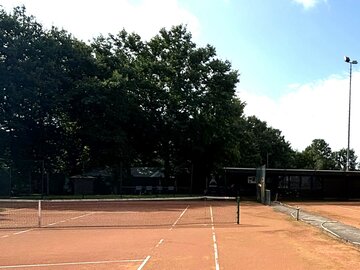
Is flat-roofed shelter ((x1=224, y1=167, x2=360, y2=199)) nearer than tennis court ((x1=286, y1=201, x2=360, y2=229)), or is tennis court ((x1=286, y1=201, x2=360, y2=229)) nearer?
tennis court ((x1=286, y1=201, x2=360, y2=229))

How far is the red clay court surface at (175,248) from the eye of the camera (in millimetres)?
11906

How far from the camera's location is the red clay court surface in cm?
1191

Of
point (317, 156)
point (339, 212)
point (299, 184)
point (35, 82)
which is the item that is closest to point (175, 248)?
point (339, 212)

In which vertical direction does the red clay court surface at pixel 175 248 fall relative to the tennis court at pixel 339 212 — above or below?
above

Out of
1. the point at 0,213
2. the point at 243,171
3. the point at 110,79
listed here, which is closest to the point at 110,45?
the point at 110,79

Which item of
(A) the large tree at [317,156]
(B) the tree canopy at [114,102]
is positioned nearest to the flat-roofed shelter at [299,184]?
(B) the tree canopy at [114,102]

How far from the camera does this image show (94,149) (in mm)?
47094

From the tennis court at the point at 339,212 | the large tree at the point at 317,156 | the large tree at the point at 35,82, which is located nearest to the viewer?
the tennis court at the point at 339,212

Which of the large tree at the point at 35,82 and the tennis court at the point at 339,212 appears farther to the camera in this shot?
the large tree at the point at 35,82

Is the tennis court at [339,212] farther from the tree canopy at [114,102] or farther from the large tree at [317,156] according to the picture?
the large tree at [317,156]

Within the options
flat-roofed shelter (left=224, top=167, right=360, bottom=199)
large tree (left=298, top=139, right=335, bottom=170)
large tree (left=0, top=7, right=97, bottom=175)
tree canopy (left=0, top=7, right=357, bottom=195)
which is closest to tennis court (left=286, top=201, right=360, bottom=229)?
flat-roofed shelter (left=224, top=167, right=360, bottom=199)

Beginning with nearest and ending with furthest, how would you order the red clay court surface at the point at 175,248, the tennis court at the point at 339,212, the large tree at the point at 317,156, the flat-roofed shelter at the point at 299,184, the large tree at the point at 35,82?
1. the red clay court surface at the point at 175,248
2. the tennis court at the point at 339,212
3. the large tree at the point at 35,82
4. the flat-roofed shelter at the point at 299,184
5. the large tree at the point at 317,156

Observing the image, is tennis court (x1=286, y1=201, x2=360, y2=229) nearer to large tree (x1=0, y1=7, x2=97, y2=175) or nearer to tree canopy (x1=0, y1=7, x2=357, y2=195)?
tree canopy (x1=0, y1=7, x2=357, y2=195)

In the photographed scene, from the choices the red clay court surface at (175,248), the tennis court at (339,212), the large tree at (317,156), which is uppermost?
the large tree at (317,156)
